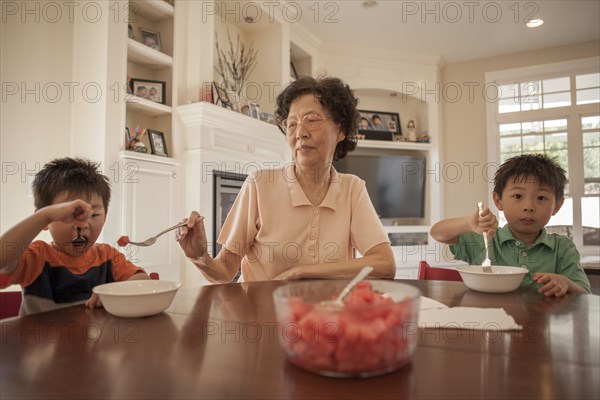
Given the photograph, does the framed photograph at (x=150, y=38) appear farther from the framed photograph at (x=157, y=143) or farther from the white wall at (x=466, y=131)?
the white wall at (x=466, y=131)

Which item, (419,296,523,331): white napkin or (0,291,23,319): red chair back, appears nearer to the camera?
(419,296,523,331): white napkin

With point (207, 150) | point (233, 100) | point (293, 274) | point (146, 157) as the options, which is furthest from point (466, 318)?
point (233, 100)

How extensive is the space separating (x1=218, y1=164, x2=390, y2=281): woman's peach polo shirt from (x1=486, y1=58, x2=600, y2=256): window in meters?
4.44

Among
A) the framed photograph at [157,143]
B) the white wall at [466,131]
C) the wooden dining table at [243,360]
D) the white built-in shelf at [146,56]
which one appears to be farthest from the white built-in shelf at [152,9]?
the white wall at [466,131]

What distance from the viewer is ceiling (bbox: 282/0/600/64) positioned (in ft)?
13.6

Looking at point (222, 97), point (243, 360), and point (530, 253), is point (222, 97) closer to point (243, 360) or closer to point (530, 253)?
point (530, 253)

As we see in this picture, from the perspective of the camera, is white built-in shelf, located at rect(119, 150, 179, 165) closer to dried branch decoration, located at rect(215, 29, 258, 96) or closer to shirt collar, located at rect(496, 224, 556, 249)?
dried branch decoration, located at rect(215, 29, 258, 96)

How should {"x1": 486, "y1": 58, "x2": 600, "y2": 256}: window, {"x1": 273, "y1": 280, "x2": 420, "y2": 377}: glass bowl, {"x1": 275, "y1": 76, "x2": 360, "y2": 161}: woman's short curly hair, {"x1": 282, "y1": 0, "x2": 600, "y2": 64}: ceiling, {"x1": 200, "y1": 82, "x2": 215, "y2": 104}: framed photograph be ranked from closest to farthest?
{"x1": 273, "y1": 280, "x2": 420, "y2": 377}: glass bowl < {"x1": 275, "y1": 76, "x2": 360, "y2": 161}: woman's short curly hair < {"x1": 200, "y1": 82, "x2": 215, "y2": 104}: framed photograph < {"x1": 282, "y1": 0, "x2": 600, "y2": 64}: ceiling < {"x1": 486, "y1": 58, "x2": 600, "y2": 256}: window

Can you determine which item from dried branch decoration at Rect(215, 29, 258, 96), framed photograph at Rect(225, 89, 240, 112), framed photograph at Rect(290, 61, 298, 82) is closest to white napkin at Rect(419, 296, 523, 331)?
framed photograph at Rect(225, 89, 240, 112)

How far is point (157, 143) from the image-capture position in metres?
3.02

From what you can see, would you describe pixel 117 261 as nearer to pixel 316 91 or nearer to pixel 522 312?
pixel 316 91

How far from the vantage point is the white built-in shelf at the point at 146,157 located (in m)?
2.61

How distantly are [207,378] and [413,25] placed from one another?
4.81 m

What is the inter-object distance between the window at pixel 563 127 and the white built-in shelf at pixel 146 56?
431 centimetres
